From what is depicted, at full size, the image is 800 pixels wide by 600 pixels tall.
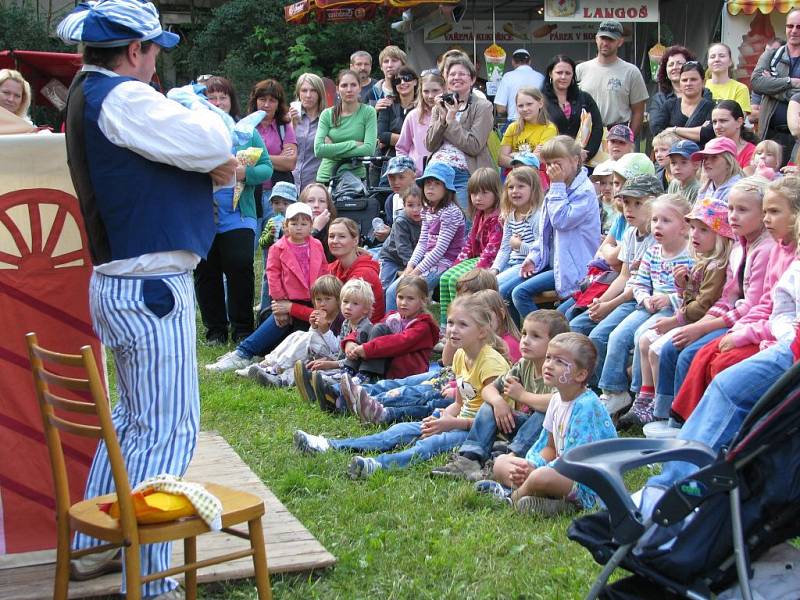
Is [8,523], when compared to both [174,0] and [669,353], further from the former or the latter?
[174,0]

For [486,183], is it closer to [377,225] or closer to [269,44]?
[377,225]

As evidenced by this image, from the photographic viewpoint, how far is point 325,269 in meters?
8.39

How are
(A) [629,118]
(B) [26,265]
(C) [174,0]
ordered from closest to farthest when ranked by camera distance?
(B) [26,265] → (A) [629,118] → (C) [174,0]

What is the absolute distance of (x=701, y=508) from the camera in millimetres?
2898

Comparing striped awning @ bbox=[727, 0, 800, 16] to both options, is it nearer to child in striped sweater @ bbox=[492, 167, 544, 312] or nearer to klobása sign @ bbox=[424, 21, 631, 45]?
child in striped sweater @ bbox=[492, 167, 544, 312]

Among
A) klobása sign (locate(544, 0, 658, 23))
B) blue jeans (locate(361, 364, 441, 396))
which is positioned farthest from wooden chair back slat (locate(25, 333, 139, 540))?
klobása sign (locate(544, 0, 658, 23))

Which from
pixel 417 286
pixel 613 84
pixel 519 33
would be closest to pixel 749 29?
pixel 613 84

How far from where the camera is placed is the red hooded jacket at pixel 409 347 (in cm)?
688

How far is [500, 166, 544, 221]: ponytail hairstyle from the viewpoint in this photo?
752cm

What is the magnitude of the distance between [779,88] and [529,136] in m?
2.02

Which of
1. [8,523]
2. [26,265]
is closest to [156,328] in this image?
[26,265]

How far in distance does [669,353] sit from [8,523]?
321 centimetres

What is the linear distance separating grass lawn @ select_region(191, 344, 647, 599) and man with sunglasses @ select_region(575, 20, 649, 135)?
5.37 meters

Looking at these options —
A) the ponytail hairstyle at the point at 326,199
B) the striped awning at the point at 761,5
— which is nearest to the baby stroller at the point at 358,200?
the ponytail hairstyle at the point at 326,199
